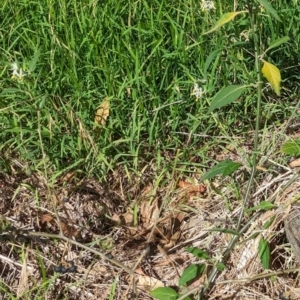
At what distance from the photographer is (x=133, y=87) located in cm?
347

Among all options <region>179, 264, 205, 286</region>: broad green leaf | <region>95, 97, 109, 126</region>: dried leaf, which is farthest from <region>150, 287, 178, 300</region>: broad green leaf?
<region>95, 97, 109, 126</region>: dried leaf

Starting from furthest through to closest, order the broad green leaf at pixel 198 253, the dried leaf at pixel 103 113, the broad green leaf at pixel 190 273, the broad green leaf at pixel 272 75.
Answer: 1. the dried leaf at pixel 103 113
2. the broad green leaf at pixel 198 253
3. the broad green leaf at pixel 190 273
4. the broad green leaf at pixel 272 75

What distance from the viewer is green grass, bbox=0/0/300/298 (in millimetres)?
3314

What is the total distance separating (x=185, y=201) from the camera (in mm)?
3238

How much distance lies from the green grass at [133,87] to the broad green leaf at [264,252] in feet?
1.46

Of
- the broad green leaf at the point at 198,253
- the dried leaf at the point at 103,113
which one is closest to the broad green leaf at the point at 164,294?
the broad green leaf at the point at 198,253

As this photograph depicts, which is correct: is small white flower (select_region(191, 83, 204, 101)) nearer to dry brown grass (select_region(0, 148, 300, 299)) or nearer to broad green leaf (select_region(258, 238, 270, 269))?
dry brown grass (select_region(0, 148, 300, 299))

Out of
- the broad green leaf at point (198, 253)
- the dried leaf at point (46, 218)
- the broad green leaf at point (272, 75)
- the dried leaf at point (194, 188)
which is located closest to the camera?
the broad green leaf at point (272, 75)

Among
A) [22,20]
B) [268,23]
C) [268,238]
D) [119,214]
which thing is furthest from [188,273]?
[22,20]

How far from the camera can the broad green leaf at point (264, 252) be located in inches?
109

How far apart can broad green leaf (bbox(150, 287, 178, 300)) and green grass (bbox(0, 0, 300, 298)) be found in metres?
0.68

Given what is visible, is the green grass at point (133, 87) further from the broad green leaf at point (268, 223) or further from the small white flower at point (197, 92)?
the broad green leaf at point (268, 223)

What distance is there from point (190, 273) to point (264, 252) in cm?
29

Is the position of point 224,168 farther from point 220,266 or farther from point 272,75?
point 272,75
